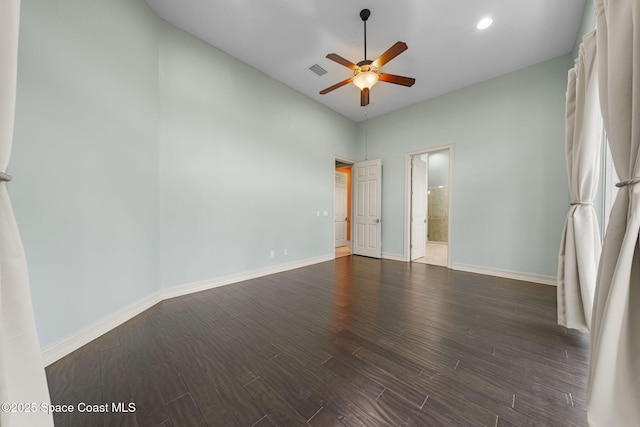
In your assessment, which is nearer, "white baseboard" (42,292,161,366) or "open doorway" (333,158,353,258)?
"white baseboard" (42,292,161,366)

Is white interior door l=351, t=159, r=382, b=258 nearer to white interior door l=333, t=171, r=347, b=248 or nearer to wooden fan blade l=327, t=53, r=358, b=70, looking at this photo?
white interior door l=333, t=171, r=347, b=248

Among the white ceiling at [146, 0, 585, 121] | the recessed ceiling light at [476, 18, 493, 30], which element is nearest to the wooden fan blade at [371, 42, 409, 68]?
the white ceiling at [146, 0, 585, 121]

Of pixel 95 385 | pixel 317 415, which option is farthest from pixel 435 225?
pixel 95 385

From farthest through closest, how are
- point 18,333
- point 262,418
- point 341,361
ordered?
point 341,361 → point 262,418 → point 18,333

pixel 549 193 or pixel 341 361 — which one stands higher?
pixel 549 193

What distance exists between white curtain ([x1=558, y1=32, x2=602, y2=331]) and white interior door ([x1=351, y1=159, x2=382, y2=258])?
10.9 feet

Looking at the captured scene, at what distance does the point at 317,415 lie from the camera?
1191 millimetres

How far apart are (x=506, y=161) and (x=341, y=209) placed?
4155 millimetres

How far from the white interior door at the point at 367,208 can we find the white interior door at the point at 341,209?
3.64 ft

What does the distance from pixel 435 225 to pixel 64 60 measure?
8.86 m

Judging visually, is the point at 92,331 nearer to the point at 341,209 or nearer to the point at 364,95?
the point at 364,95

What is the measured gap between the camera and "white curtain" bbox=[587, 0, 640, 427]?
2.83 feet

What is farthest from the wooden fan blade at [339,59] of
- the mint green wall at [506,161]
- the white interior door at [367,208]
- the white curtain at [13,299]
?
the white interior door at [367,208]

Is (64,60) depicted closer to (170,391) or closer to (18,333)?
(18,333)
